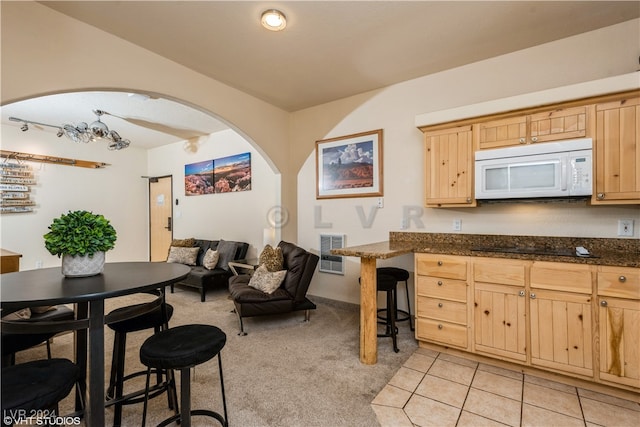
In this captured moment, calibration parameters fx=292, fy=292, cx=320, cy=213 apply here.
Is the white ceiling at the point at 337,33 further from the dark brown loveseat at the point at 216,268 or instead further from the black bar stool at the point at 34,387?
the dark brown loveseat at the point at 216,268

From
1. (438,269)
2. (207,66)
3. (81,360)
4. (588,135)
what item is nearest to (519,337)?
(438,269)

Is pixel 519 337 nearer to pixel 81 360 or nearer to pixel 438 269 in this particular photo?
pixel 438 269

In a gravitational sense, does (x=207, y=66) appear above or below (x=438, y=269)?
above

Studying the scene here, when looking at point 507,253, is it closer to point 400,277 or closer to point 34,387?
point 400,277

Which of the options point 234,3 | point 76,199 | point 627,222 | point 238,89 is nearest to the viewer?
point 234,3

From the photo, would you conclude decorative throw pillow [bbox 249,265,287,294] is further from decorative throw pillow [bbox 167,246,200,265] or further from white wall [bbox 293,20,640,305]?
decorative throw pillow [bbox 167,246,200,265]

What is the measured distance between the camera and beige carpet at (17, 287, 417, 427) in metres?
1.82

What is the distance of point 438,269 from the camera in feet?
8.30

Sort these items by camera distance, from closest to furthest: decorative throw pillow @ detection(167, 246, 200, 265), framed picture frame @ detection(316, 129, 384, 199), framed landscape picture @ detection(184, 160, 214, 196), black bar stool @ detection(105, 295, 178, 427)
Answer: black bar stool @ detection(105, 295, 178, 427)
framed picture frame @ detection(316, 129, 384, 199)
decorative throw pillow @ detection(167, 246, 200, 265)
framed landscape picture @ detection(184, 160, 214, 196)

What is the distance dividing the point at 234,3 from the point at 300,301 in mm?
2792

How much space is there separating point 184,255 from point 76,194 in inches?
103

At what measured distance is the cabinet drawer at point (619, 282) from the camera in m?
1.86

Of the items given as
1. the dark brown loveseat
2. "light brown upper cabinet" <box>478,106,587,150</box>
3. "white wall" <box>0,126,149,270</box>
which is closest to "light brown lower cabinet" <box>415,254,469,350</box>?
"light brown upper cabinet" <box>478,106,587,150</box>

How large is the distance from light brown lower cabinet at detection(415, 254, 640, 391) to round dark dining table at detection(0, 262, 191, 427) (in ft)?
6.84
